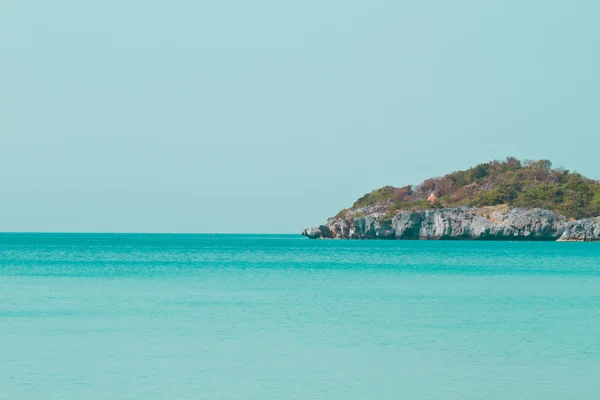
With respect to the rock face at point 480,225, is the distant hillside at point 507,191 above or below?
above

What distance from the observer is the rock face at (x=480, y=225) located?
505ft

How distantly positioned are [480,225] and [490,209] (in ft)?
20.9

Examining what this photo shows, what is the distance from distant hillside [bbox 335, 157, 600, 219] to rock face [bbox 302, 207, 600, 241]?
11.9 ft

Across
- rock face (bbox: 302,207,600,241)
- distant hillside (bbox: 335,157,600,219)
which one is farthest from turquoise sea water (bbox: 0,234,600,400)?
distant hillside (bbox: 335,157,600,219)

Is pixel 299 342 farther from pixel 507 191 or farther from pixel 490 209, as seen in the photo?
pixel 507 191

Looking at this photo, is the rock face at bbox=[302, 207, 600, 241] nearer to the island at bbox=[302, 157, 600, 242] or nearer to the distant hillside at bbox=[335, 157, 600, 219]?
the island at bbox=[302, 157, 600, 242]

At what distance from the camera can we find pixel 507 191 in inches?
A: 6772

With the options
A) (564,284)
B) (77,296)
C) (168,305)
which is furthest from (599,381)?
(564,284)

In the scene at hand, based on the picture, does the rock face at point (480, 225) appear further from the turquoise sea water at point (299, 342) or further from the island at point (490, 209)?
the turquoise sea water at point (299, 342)

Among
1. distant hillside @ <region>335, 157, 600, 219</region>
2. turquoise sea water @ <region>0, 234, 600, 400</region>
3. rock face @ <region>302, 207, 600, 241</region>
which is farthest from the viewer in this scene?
distant hillside @ <region>335, 157, 600, 219</region>

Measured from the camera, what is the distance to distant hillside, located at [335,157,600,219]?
16238 centimetres

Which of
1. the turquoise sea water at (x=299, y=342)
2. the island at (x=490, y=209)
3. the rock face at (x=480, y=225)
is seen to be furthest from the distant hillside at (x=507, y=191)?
the turquoise sea water at (x=299, y=342)

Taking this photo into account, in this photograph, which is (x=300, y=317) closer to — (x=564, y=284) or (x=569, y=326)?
(x=569, y=326)

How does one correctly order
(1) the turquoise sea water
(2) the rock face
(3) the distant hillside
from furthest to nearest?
(3) the distant hillside, (2) the rock face, (1) the turquoise sea water
